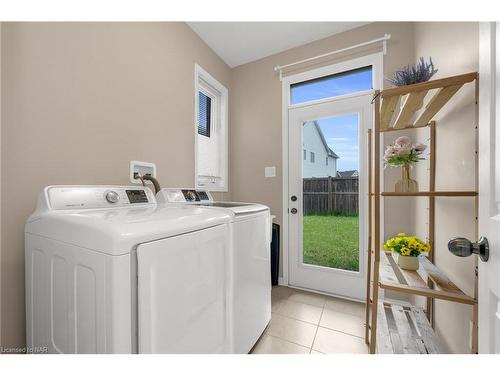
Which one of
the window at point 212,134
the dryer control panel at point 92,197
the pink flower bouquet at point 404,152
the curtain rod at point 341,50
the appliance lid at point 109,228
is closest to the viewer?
the appliance lid at point 109,228

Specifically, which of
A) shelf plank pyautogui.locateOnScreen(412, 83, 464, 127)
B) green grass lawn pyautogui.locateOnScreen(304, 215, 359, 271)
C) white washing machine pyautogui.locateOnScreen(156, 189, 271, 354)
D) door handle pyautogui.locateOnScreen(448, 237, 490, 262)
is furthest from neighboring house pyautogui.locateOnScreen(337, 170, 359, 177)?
door handle pyautogui.locateOnScreen(448, 237, 490, 262)

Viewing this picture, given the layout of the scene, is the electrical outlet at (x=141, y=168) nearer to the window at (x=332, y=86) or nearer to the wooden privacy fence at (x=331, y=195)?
the wooden privacy fence at (x=331, y=195)

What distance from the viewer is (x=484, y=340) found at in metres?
0.55

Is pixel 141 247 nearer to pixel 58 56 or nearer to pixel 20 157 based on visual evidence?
pixel 20 157

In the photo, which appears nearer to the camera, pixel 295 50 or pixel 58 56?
pixel 58 56

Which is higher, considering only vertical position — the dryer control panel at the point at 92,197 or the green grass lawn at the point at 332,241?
the dryer control panel at the point at 92,197

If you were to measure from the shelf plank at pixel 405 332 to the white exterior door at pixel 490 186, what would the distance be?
3.04 feet

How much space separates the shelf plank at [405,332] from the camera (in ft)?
4.14

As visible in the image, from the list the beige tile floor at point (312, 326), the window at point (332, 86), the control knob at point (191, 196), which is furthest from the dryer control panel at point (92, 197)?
the window at point (332, 86)

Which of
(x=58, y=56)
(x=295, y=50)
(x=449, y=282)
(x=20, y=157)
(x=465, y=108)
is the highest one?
(x=295, y=50)

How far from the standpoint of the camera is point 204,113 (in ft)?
8.25
